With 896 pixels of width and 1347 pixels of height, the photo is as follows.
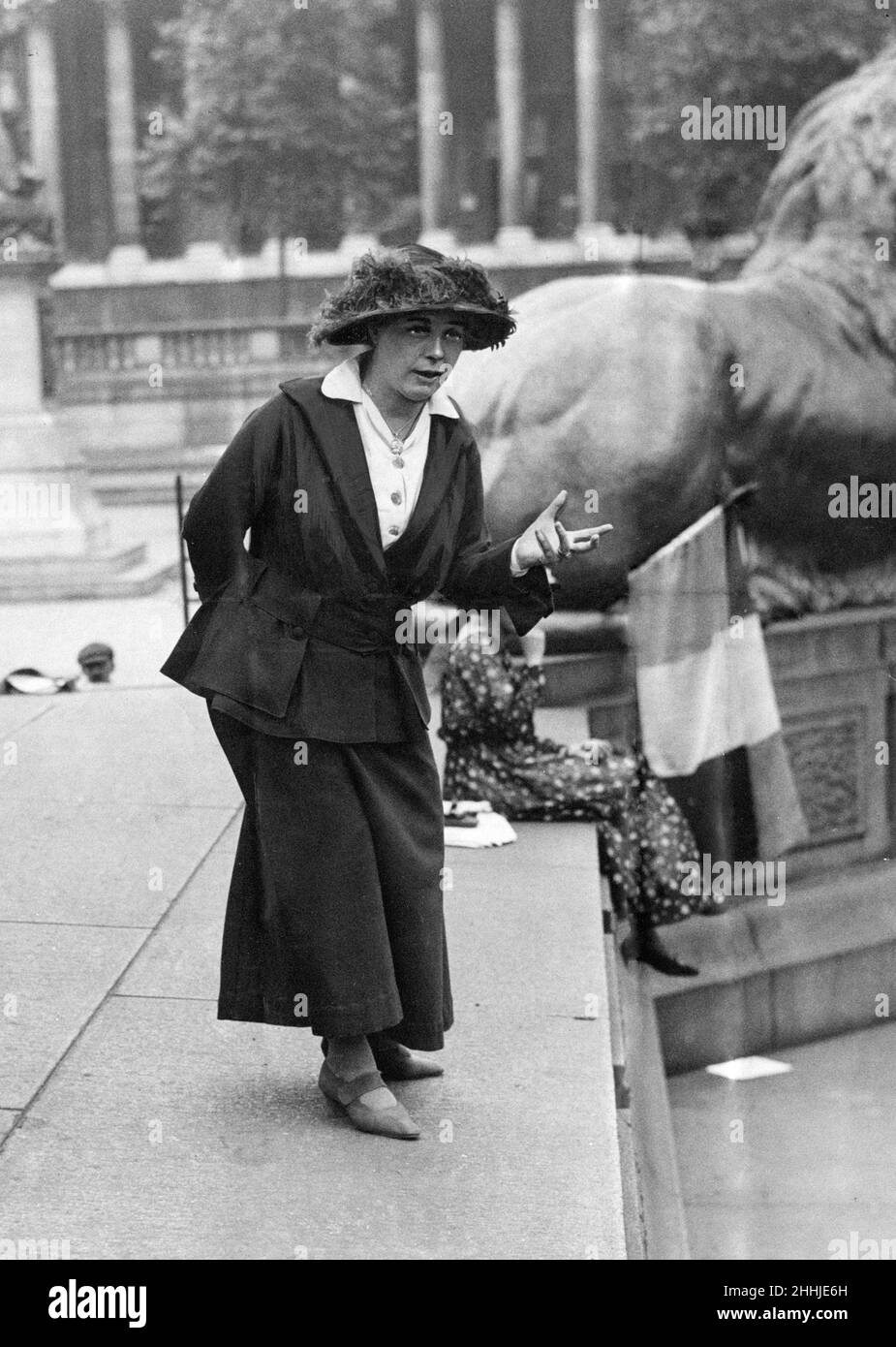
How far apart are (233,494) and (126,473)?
23.2 m

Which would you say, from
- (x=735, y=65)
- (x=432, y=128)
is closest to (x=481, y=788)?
(x=735, y=65)

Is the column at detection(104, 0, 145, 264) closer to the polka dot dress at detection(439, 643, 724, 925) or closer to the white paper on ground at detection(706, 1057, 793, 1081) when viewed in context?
the white paper on ground at detection(706, 1057, 793, 1081)

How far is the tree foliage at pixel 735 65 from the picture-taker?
2355 centimetres

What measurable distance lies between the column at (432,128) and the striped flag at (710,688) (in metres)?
38.8

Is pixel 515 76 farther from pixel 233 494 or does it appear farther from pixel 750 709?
pixel 233 494

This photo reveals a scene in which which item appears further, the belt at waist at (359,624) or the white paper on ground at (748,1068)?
the white paper on ground at (748,1068)

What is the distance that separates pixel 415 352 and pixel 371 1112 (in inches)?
62.1

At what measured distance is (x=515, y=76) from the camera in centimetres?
4703

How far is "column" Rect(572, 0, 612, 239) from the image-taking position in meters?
44.6

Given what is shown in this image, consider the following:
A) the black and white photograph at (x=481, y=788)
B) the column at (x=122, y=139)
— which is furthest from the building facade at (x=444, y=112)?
the black and white photograph at (x=481, y=788)

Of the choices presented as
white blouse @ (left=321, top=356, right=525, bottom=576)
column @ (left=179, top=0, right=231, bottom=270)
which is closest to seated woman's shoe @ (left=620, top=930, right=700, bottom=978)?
white blouse @ (left=321, top=356, right=525, bottom=576)

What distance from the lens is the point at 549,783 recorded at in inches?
262

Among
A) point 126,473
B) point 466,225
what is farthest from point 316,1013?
point 466,225

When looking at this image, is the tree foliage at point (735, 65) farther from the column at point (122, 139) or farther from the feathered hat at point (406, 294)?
the column at point (122, 139)
